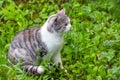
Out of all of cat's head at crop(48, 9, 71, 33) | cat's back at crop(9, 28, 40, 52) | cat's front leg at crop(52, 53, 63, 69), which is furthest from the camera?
cat's front leg at crop(52, 53, 63, 69)

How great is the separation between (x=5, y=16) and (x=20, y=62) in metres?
1.73

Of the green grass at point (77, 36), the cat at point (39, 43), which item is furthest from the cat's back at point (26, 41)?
the green grass at point (77, 36)

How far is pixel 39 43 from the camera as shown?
4914 mm

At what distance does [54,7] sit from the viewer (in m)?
6.60

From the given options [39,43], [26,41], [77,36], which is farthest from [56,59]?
[77,36]

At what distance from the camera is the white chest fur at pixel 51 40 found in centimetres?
484

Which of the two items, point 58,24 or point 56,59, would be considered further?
point 56,59

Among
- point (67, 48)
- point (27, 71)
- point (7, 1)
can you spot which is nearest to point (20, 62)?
point (27, 71)

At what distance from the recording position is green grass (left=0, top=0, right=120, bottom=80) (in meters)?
4.99

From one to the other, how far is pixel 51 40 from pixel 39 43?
181mm

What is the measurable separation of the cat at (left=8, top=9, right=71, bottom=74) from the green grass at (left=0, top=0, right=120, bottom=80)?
15 cm

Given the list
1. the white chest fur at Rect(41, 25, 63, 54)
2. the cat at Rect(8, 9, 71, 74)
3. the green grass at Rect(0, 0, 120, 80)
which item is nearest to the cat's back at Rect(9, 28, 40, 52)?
the cat at Rect(8, 9, 71, 74)

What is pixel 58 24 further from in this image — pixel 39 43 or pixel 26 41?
pixel 26 41

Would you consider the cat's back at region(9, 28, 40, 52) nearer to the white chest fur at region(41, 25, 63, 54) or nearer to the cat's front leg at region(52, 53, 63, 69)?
the white chest fur at region(41, 25, 63, 54)
